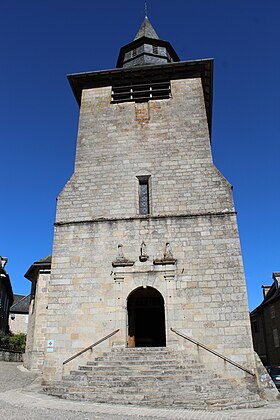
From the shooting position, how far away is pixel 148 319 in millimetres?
12258

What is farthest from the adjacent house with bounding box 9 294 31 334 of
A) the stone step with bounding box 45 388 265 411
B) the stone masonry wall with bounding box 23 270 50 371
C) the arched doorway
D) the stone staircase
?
the stone step with bounding box 45 388 265 411

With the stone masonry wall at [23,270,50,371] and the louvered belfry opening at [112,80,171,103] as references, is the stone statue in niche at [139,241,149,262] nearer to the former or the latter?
the louvered belfry opening at [112,80,171,103]

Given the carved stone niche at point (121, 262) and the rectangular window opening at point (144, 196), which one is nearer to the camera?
the carved stone niche at point (121, 262)

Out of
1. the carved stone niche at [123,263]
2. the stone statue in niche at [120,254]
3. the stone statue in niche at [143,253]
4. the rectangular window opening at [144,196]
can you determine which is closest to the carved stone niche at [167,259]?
the stone statue in niche at [143,253]

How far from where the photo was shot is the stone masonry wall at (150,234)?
9.74 metres

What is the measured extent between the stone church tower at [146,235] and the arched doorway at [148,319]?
1.4 inches

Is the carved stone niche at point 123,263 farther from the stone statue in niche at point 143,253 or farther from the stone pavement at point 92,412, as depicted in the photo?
the stone pavement at point 92,412

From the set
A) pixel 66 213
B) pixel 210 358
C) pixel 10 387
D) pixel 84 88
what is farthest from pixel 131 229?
pixel 84 88

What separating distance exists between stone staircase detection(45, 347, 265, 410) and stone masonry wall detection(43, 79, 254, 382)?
635mm

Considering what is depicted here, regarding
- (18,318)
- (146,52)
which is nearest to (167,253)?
(146,52)

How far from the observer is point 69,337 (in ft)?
32.5

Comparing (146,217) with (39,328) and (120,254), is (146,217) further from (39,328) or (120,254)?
(39,328)

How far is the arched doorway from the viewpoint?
38.7 feet

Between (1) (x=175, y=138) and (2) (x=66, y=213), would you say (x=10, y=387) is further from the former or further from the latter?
(1) (x=175, y=138)
